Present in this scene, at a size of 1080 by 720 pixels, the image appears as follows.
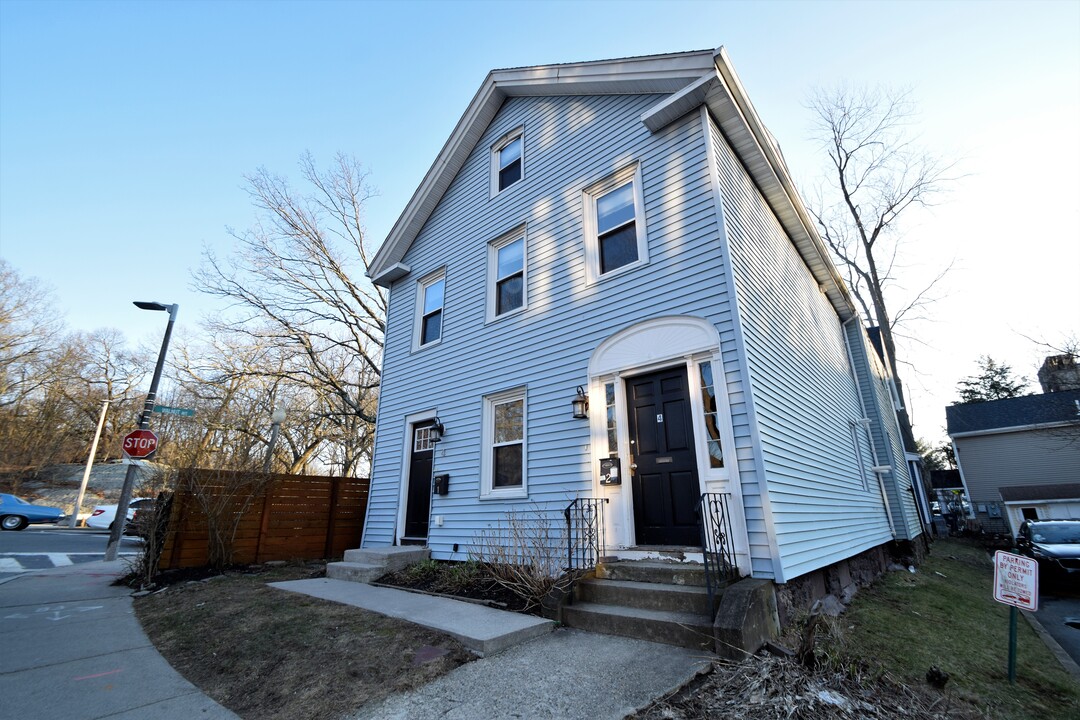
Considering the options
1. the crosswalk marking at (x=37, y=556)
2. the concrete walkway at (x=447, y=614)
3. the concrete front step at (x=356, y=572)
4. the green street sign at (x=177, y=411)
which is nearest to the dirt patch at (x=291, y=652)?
the concrete walkway at (x=447, y=614)

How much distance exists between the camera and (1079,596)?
9875mm

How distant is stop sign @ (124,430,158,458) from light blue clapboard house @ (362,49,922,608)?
4209 mm

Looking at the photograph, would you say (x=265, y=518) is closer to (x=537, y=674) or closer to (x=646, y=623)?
(x=537, y=674)

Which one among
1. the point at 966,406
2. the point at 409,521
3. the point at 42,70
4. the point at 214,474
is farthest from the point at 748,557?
the point at 966,406

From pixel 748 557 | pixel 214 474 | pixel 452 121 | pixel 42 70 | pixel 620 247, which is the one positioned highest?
pixel 42 70

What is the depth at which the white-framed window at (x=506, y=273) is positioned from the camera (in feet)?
26.9

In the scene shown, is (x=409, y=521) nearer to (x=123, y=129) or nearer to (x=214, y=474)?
(x=214, y=474)

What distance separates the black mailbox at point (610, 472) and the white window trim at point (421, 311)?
15.4 ft

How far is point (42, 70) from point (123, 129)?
2206mm

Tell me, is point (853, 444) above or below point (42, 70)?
below

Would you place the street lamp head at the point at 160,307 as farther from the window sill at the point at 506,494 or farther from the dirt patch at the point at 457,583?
the window sill at the point at 506,494

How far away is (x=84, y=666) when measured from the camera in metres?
3.77

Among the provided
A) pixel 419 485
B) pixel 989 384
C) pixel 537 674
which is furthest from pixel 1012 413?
pixel 537 674

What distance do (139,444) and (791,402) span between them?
11623 millimetres
